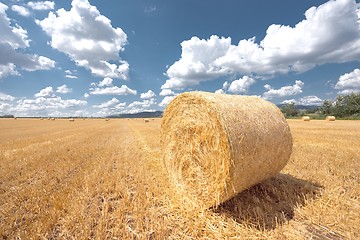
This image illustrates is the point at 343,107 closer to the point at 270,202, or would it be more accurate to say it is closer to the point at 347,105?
the point at 347,105

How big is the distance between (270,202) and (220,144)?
1643 millimetres

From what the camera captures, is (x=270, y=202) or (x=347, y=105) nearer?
(x=270, y=202)

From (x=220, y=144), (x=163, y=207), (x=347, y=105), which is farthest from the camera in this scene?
(x=347, y=105)

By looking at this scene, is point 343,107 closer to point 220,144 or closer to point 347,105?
point 347,105

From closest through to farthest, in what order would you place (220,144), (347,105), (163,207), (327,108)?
1. (220,144)
2. (163,207)
3. (347,105)
4. (327,108)

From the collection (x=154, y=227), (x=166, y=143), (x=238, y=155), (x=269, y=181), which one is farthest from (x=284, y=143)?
(x=154, y=227)

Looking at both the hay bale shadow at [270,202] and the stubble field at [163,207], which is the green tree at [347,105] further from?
the hay bale shadow at [270,202]

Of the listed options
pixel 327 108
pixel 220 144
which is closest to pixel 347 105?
pixel 327 108

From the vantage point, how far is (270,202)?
4445 mm

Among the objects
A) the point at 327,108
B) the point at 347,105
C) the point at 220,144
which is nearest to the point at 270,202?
the point at 220,144

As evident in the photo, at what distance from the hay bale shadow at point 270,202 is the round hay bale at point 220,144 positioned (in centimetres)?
38

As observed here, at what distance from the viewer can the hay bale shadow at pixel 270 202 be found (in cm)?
379

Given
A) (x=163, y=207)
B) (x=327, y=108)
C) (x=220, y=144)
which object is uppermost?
(x=327, y=108)

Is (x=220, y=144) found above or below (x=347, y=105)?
below
